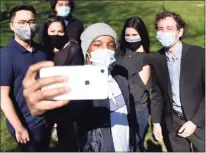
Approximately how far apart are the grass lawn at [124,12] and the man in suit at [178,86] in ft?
19.8

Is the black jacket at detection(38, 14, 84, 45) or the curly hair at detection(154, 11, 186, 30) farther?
the black jacket at detection(38, 14, 84, 45)

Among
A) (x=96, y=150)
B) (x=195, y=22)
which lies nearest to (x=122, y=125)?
(x=96, y=150)

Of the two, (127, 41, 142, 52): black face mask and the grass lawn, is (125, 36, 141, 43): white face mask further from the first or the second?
the grass lawn

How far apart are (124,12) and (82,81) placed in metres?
12.2

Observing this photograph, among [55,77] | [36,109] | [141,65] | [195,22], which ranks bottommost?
[195,22]

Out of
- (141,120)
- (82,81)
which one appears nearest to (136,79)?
(141,120)

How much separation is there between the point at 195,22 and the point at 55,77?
1101 cm

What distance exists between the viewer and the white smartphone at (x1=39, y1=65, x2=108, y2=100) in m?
1.58

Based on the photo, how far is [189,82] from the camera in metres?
3.13

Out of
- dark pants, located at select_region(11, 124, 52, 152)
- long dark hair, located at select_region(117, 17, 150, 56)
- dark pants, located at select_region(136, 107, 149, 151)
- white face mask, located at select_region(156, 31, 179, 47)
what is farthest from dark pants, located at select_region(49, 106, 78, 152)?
white face mask, located at select_region(156, 31, 179, 47)

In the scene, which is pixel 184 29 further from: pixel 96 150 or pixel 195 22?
pixel 195 22

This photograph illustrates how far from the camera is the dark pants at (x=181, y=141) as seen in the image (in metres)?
3.31

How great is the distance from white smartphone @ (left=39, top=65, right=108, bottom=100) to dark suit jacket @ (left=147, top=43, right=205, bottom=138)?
Answer: 61.6 inches

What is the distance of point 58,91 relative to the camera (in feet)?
4.85
